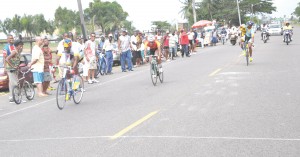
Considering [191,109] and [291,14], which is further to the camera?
[291,14]

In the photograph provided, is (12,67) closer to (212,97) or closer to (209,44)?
(212,97)

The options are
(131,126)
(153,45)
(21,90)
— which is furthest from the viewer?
(153,45)

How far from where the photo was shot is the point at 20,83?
13.6 m

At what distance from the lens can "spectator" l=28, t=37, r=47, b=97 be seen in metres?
14.0

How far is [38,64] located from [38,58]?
0.89 ft

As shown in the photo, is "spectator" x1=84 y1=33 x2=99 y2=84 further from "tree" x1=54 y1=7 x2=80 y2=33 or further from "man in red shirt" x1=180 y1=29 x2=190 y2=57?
"tree" x1=54 y1=7 x2=80 y2=33

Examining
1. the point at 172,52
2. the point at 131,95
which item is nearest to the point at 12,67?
the point at 131,95

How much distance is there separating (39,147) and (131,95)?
541 cm

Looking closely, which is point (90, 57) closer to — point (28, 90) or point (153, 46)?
point (153, 46)

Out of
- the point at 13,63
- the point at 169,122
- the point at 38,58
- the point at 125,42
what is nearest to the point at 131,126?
the point at 169,122

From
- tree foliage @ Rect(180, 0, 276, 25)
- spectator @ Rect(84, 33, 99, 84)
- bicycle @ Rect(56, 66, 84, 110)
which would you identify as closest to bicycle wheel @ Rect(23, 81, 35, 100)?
bicycle @ Rect(56, 66, 84, 110)

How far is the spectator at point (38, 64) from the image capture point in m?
14.0

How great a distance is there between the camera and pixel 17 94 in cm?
1330

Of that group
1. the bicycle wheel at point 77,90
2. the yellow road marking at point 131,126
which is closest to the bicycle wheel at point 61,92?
the bicycle wheel at point 77,90
